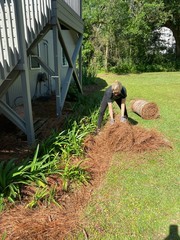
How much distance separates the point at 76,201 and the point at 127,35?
17930 mm

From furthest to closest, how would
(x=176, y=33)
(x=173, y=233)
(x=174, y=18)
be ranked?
(x=176, y=33) < (x=174, y=18) < (x=173, y=233)

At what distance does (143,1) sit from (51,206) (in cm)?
1831

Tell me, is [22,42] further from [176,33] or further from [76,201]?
[176,33]

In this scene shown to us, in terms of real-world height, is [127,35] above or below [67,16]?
above

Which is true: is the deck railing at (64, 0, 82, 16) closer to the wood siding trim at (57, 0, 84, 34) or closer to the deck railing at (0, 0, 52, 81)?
the wood siding trim at (57, 0, 84, 34)

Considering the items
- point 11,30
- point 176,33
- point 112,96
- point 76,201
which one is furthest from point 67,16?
point 176,33

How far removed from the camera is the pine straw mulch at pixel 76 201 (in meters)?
2.29

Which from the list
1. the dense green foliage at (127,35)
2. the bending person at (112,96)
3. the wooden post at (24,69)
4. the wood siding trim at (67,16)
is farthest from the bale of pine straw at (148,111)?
the dense green foliage at (127,35)

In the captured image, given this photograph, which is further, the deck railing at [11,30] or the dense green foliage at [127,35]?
the dense green foliage at [127,35]

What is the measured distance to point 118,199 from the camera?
9.52ft

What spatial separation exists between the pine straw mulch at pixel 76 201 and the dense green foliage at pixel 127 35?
1035 cm

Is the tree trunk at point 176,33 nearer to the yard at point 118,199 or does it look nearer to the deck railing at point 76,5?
the deck railing at point 76,5

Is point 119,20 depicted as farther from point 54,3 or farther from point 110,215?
point 110,215

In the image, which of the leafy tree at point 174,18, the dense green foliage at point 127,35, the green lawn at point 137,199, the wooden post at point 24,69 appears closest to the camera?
the green lawn at point 137,199
